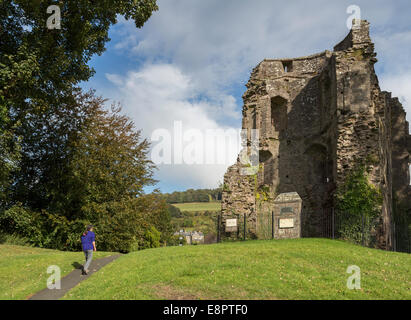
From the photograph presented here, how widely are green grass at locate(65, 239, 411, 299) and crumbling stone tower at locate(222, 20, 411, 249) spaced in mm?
7668

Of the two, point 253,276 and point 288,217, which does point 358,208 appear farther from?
point 253,276

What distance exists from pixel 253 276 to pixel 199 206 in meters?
107

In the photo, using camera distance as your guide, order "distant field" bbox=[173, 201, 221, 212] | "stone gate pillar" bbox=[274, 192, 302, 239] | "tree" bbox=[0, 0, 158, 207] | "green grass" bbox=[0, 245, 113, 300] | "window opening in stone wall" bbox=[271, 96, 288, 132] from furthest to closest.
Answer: "distant field" bbox=[173, 201, 221, 212]
"window opening in stone wall" bbox=[271, 96, 288, 132]
"stone gate pillar" bbox=[274, 192, 302, 239]
"tree" bbox=[0, 0, 158, 207]
"green grass" bbox=[0, 245, 113, 300]

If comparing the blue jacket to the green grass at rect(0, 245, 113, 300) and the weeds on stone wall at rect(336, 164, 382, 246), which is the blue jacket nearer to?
the green grass at rect(0, 245, 113, 300)

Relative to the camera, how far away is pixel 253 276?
8.27 meters

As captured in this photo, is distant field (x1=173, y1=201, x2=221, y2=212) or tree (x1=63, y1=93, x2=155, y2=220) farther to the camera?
distant field (x1=173, y1=201, x2=221, y2=212)

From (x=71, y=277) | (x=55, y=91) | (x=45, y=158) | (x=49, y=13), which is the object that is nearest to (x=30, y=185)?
(x=45, y=158)

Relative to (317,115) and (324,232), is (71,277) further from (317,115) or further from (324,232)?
(317,115)

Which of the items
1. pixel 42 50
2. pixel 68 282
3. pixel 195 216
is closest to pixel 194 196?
pixel 195 216

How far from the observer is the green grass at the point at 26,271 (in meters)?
8.96

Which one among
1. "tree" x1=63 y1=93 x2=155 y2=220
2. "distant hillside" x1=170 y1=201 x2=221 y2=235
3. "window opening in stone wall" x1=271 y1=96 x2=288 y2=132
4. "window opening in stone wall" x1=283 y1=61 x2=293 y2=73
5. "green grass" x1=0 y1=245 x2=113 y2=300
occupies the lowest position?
"distant hillside" x1=170 y1=201 x2=221 y2=235

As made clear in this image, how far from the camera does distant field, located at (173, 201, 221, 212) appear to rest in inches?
4245

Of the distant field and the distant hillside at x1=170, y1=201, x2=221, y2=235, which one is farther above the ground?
the distant field

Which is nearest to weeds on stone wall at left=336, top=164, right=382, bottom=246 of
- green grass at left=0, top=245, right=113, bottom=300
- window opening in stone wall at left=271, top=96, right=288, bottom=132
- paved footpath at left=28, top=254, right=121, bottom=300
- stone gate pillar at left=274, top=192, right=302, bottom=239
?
stone gate pillar at left=274, top=192, right=302, bottom=239
